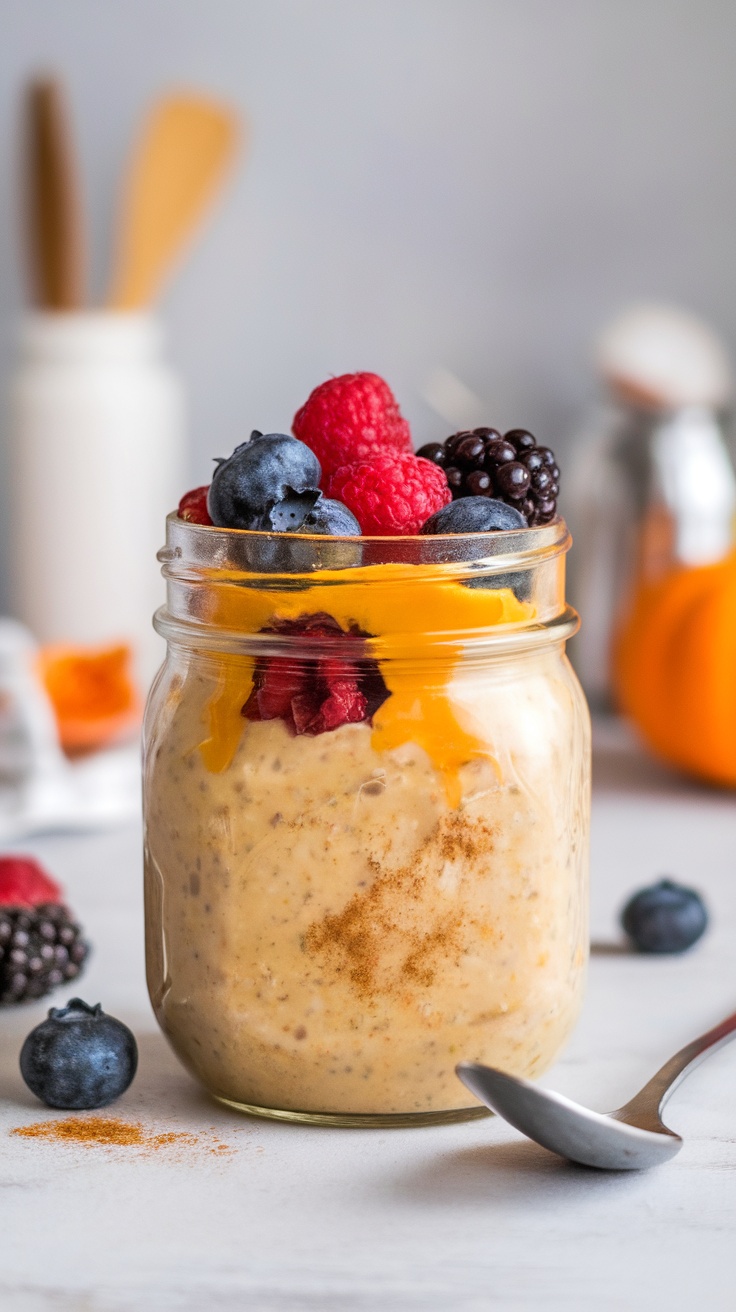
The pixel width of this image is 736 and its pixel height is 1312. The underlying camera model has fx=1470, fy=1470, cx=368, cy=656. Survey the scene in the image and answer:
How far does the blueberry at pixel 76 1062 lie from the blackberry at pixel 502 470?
1.03 feet

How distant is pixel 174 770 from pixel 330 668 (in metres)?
0.10

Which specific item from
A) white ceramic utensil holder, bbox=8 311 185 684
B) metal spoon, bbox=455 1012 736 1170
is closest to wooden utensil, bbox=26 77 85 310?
white ceramic utensil holder, bbox=8 311 185 684

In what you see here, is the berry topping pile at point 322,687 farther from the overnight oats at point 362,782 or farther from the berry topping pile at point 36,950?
the berry topping pile at point 36,950

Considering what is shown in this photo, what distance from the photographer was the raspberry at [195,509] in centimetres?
72

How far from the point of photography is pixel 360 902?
0.66m

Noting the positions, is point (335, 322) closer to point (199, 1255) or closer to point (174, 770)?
point (174, 770)

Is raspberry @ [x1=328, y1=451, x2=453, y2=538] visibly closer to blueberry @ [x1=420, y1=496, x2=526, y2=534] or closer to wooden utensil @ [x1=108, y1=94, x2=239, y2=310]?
blueberry @ [x1=420, y1=496, x2=526, y2=534]

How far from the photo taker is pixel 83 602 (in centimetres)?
175

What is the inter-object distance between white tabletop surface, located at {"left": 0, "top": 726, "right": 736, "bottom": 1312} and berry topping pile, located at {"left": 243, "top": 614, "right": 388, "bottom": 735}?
0.66ft

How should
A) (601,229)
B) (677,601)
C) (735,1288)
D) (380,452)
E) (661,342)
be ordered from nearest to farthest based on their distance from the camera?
1. (735,1288)
2. (380,452)
3. (677,601)
4. (661,342)
5. (601,229)

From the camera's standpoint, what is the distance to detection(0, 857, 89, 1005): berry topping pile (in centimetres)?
87

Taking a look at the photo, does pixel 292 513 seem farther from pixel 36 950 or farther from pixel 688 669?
pixel 688 669

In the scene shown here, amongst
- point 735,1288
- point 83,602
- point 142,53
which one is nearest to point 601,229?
point 142,53

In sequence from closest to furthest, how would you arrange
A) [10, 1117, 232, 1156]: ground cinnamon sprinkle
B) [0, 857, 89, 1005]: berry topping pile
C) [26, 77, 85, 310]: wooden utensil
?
1. [10, 1117, 232, 1156]: ground cinnamon sprinkle
2. [0, 857, 89, 1005]: berry topping pile
3. [26, 77, 85, 310]: wooden utensil
